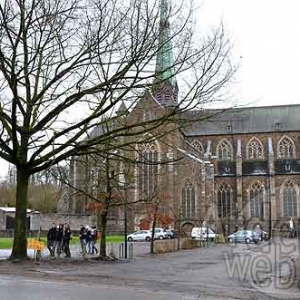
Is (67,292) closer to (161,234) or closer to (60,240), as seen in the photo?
(60,240)

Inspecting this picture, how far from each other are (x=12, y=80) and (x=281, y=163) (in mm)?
70168

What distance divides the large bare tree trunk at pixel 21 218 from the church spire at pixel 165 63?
6.68 m

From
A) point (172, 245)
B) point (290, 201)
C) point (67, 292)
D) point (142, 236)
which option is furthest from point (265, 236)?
point (67, 292)

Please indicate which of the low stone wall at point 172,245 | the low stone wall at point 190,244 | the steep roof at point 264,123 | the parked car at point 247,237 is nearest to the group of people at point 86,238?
the low stone wall at point 172,245

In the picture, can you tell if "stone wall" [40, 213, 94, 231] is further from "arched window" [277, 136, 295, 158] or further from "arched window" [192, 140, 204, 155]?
"arched window" [277, 136, 295, 158]

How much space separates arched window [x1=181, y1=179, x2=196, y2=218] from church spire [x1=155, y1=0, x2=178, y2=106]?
5079 cm

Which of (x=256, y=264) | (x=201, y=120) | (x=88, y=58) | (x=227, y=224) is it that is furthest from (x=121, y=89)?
(x=227, y=224)

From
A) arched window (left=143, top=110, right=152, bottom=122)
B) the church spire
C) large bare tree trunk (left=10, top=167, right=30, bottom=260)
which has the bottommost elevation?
large bare tree trunk (left=10, top=167, right=30, bottom=260)

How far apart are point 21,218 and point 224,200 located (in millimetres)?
61911

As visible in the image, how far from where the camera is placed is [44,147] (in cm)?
2247

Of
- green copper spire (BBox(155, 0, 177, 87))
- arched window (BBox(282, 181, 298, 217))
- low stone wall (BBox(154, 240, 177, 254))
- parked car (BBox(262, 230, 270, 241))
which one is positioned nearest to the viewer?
green copper spire (BBox(155, 0, 177, 87))

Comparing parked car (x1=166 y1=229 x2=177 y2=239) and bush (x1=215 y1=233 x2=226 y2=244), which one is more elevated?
parked car (x1=166 y1=229 x2=177 y2=239)

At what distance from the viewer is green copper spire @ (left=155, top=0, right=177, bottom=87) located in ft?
66.3

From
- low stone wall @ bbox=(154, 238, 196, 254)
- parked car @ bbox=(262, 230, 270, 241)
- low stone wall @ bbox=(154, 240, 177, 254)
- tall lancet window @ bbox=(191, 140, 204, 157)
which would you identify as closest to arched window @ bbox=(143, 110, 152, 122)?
low stone wall @ bbox=(154, 238, 196, 254)
